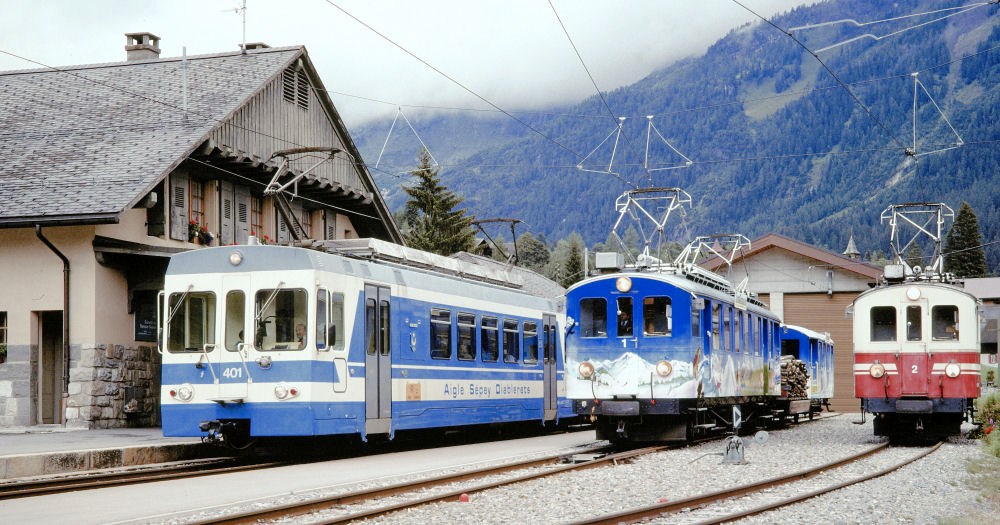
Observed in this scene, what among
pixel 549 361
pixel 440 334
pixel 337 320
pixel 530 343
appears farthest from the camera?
pixel 549 361

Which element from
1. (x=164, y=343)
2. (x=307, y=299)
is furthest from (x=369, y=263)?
(x=164, y=343)

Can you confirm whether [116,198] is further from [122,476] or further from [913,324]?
[913,324]

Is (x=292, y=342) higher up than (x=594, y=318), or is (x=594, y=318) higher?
(x=594, y=318)

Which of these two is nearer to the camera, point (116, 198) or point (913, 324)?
point (116, 198)

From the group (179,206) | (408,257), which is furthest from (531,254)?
(408,257)

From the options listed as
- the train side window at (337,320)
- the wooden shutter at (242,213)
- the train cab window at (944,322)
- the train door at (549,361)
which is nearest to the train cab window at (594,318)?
the train side window at (337,320)

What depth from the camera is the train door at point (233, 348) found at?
14.7m

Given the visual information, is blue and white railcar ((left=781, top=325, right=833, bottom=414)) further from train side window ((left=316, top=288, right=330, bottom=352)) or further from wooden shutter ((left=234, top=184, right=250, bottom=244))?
train side window ((left=316, top=288, right=330, bottom=352))

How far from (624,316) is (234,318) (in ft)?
20.4

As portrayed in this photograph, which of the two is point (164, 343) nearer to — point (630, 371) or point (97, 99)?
point (630, 371)

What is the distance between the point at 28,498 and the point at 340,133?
2047 centimetres

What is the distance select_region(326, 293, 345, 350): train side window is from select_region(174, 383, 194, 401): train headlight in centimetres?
202

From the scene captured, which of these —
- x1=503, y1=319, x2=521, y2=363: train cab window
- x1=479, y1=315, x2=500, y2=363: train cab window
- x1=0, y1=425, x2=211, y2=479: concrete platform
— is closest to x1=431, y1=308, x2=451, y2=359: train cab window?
x1=479, y1=315, x2=500, y2=363: train cab window

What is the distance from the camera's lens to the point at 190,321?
1522 centimetres
